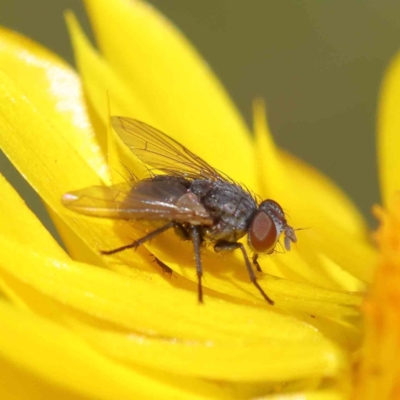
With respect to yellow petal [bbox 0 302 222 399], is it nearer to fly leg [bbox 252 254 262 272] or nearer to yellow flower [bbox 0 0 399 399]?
yellow flower [bbox 0 0 399 399]

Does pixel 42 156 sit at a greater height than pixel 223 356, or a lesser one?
greater

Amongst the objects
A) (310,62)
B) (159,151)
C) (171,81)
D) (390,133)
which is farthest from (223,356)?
(310,62)

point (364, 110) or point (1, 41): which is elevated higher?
point (1, 41)

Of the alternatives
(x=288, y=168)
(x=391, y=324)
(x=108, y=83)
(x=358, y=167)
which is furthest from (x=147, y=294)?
(x=358, y=167)

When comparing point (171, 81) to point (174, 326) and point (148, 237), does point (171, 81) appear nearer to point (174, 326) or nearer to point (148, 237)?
point (148, 237)

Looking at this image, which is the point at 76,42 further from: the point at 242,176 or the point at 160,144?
the point at 242,176
